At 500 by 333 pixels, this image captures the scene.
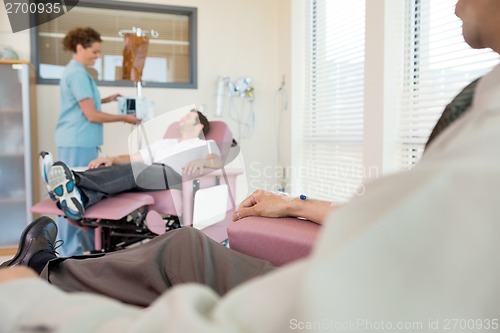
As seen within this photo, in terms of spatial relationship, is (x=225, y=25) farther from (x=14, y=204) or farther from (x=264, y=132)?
(x=14, y=204)

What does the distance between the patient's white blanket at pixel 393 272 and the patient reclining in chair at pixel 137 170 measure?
1990 mm

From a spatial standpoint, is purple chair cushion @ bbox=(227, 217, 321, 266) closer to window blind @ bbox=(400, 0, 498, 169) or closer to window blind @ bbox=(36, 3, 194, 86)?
window blind @ bbox=(400, 0, 498, 169)

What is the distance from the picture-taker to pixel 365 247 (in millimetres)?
371

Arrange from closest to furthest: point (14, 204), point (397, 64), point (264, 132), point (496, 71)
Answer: point (496, 71)
point (397, 64)
point (14, 204)
point (264, 132)

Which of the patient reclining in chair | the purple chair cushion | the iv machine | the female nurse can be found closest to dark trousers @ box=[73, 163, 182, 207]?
the patient reclining in chair

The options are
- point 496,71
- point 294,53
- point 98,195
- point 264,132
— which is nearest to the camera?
point 496,71

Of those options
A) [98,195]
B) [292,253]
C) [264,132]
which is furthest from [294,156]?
[292,253]

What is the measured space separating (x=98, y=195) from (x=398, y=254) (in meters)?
2.29

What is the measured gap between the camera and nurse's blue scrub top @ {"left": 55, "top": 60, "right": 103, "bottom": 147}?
2.96 m

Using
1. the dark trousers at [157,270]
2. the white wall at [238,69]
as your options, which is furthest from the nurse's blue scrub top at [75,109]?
the dark trousers at [157,270]

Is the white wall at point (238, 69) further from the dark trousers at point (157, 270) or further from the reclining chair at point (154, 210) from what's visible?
the dark trousers at point (157, 270)

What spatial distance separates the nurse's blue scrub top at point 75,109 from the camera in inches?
117

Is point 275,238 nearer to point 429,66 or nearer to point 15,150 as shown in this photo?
point 429,66

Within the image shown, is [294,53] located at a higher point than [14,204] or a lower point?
higher
